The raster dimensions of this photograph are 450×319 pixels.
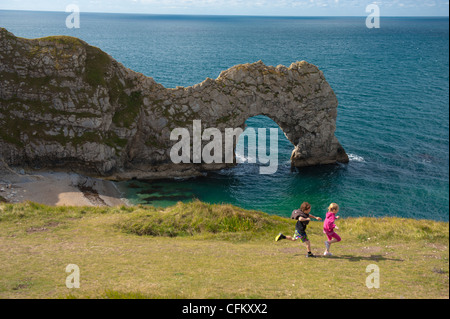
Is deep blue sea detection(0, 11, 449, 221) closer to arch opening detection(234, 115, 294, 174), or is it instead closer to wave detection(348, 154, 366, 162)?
wave detection(348, 154, 366, 162)

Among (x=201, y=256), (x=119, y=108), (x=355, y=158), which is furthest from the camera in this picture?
(x=355, y=158)

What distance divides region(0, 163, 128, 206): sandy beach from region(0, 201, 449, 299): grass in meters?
11.0

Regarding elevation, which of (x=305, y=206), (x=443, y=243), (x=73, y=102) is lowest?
(x=443, y=243)

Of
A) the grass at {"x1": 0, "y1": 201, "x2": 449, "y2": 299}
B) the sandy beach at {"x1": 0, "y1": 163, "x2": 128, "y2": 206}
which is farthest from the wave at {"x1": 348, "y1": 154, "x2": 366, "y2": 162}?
the sandy beach at {"x1": 0, "y1": 163, "x2": 128, "y2": 206}

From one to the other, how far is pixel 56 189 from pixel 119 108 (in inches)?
614

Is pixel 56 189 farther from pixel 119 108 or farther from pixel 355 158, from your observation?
pixel 355 158

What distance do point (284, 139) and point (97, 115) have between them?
122 ft

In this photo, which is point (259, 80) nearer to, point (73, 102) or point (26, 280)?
point (73, 102)

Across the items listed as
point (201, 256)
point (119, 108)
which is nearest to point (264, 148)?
point (119, 108)

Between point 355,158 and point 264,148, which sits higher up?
point 264,148

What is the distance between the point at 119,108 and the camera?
56875 mm

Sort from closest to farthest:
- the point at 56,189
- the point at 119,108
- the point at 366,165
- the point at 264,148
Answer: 1. the point at 56,189
2. the point at 119,108
3. the point at 366,165
4. the point at 264,148

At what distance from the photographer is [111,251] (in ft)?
81.4
